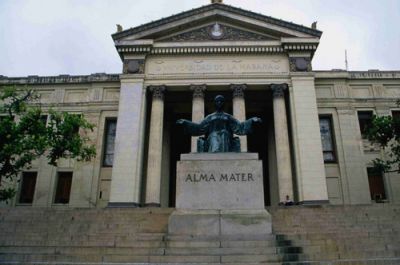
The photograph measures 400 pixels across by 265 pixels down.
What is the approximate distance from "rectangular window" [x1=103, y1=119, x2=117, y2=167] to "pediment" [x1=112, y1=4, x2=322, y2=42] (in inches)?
267

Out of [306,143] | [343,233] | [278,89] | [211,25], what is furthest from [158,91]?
[343,233]

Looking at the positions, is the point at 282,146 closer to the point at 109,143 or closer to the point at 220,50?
the point at 220,50

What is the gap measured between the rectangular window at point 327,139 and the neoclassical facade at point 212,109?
8 cm

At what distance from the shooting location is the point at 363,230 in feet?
41.3

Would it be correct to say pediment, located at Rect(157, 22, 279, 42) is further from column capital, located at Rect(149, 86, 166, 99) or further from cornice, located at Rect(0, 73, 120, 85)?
cornice, located at Rect(0, 73, 120, 85)

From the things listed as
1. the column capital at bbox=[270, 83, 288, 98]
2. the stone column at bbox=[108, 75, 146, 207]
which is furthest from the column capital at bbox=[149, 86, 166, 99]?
the column capital at bbox=[270, 83, 288, 98]

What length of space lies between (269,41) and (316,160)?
9037 millimetres

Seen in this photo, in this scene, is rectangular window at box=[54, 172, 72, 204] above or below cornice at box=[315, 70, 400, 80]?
below

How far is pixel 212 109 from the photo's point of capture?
94.6 ft

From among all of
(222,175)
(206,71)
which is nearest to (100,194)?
(206,71)

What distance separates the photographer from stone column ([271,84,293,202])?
23062 mm

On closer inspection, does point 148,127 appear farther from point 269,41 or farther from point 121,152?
point 269,41

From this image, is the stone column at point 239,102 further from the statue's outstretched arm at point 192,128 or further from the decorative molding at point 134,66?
the statue's outstretched arm at point 192,128

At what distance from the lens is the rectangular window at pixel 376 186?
26973 millimetres
